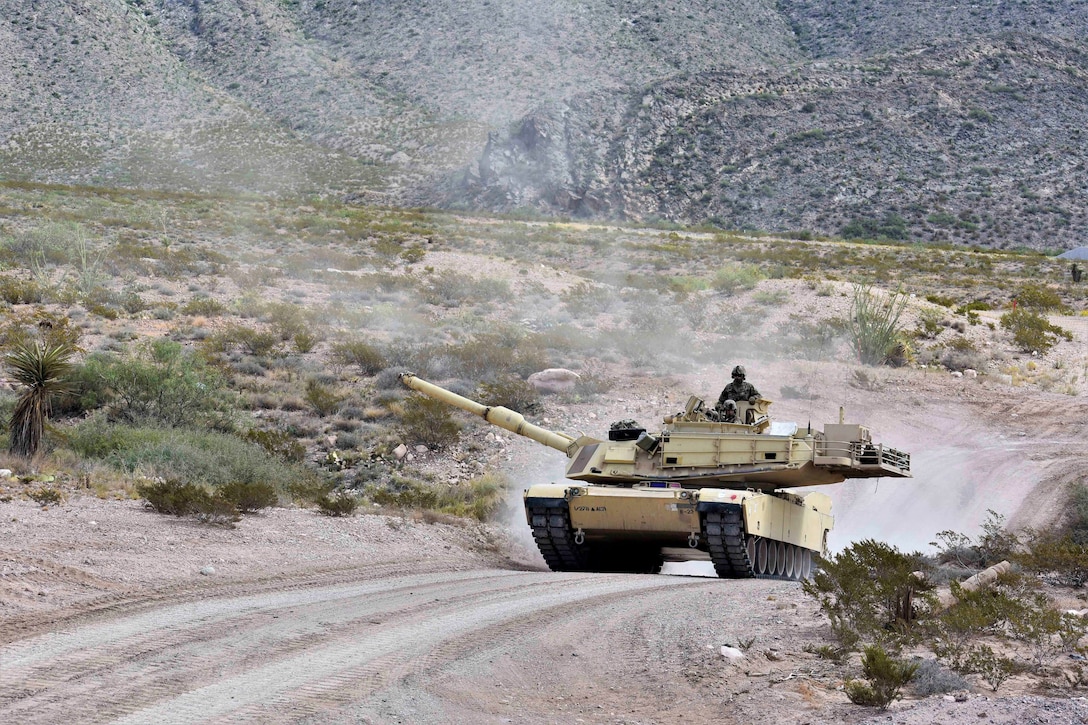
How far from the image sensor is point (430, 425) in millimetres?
24188

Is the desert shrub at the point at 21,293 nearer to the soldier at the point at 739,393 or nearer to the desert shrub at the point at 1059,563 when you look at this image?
the soldier at the point at 739,393

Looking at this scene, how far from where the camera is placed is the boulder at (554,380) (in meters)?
28.0

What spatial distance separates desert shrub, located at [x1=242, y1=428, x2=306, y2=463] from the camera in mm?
22016

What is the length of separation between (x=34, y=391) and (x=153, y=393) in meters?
4.68

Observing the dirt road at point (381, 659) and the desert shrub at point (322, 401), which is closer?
the dirt road at point (381, 659)

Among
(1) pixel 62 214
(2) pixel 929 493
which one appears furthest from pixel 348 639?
(1) pixel 62 214

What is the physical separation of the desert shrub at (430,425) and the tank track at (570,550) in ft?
19.4

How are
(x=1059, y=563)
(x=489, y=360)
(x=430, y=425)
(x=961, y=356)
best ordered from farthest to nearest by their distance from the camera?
(x=961, y=356) < (x=489, y=360) < (x=430, y=425) < (x=1059, y=563)

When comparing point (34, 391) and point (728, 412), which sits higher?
point (728, 412)

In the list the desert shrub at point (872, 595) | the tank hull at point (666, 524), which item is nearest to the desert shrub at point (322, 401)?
the tank hull at point (666, 524)

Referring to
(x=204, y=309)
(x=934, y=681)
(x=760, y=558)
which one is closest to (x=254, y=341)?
(x=204, y=309)

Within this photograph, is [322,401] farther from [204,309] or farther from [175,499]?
[175,499]

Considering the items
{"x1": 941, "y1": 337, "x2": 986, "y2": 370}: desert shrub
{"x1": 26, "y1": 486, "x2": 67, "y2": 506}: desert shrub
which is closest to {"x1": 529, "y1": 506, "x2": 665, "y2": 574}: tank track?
{"x1": 26, "y1": 486, "x2": 67, "y2": 506}: desert shrub

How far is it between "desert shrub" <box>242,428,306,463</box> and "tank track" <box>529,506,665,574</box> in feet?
19.4
